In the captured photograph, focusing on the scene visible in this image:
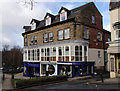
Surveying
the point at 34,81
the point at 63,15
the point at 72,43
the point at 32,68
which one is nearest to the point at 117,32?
the point at 72,43

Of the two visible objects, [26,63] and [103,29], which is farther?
[26,63]

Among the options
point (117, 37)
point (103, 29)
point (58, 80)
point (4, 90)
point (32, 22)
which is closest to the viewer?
point (4, 90)

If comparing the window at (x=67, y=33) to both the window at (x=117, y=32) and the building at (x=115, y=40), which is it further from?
the window at (x=117, y=32)

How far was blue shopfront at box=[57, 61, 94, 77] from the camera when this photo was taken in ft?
72.0

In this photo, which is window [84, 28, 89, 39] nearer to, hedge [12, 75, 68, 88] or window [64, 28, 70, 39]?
window [64, 28, 70, 39]

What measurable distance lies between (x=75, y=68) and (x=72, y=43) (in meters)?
4.23

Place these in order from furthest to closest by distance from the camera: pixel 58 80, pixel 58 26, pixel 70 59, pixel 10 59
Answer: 1. pixel 10 59
2. pixel 58 26
3. pixel 70 59
4. pixel 58 80

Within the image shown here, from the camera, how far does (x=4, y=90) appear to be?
13656 mm

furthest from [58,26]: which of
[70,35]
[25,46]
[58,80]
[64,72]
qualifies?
[25,46]

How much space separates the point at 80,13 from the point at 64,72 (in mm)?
10556

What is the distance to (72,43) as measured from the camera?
882 inches

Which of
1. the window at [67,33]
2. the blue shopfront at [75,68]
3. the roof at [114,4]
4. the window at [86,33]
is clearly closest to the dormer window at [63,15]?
the window at [67,33]

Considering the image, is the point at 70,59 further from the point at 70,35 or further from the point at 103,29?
the point at 103,29

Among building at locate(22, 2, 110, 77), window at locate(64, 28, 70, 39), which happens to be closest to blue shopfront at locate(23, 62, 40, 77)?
building at locate(22, 2, 110, 77)
